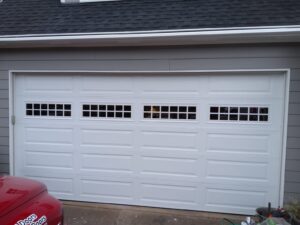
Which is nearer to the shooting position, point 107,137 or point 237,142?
point 237,142

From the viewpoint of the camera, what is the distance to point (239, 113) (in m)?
4.81

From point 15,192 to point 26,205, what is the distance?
0.15m

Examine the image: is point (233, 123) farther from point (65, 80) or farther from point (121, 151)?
point (65, 80)

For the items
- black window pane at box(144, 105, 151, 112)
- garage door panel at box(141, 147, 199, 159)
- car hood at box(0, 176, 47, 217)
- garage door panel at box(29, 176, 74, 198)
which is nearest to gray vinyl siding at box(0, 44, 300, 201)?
black window pane at box(144, 105, 151, 112)

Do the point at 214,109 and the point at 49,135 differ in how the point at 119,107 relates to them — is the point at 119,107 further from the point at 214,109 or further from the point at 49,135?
the point at 214,109

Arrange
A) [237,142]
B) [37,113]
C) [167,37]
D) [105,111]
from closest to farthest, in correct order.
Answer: [167,37]
[237,142]
[105,111]
[37,113]

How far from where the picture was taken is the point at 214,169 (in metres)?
4.92

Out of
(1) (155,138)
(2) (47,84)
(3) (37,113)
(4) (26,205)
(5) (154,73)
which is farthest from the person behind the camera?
(3) (37,113)

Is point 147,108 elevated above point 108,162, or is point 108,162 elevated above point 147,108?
point 147,108

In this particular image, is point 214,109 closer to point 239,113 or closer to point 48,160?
point 239,113

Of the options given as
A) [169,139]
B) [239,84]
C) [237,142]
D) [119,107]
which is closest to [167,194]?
[169,139]

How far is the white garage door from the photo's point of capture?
478 centimetres

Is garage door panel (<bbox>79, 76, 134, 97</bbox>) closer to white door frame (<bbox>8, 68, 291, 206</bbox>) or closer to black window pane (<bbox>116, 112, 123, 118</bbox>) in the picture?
white door frame (<bbox>8, 68, 291, 206</bbox>)

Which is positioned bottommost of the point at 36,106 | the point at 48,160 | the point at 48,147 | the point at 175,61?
the point at 48,160
